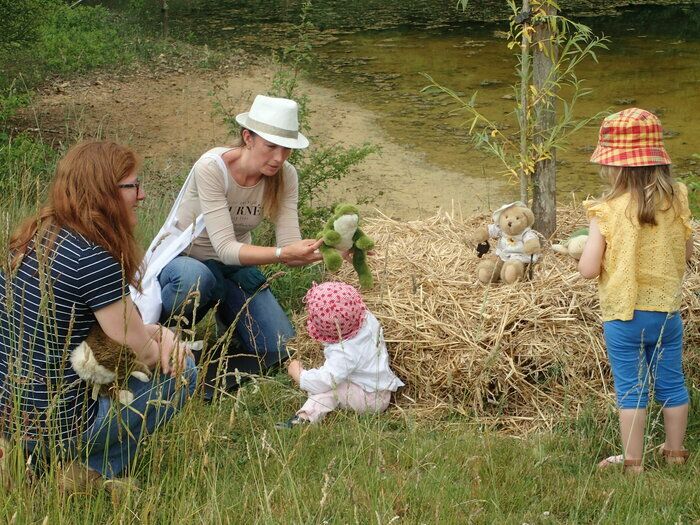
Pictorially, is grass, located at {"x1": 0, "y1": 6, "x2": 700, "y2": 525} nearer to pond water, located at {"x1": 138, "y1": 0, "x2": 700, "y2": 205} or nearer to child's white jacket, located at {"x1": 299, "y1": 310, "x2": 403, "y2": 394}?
child's white jacket, located at {"x1": 299, "y1": 310, "x2": 403, "y2": 394}

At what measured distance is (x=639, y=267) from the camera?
3.21 m

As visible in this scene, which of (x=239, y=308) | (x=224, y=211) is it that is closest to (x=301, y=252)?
(x=224, y=211)

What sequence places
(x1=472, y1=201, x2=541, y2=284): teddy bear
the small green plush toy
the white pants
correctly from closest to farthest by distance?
1. the white pants
2. the small green plush toy
3. (x1=472, y1=201, x2=541, y2=284): teddy bear

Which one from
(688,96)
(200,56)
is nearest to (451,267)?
(688,96)

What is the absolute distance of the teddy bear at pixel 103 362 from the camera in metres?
2.88

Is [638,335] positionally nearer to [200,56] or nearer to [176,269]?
[176,269]

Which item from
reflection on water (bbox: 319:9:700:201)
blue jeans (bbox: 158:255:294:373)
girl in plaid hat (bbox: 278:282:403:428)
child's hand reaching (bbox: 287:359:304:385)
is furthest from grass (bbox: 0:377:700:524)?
reflection on water (bbox: 319:9:700:201)

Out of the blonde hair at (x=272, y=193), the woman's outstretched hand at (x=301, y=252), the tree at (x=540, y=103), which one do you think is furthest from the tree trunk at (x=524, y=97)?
the blonde hair at (x=272, y=193)

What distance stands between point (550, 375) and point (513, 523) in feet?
4.03

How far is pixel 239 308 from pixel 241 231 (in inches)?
15.1

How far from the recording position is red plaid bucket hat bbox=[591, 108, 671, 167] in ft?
10.3

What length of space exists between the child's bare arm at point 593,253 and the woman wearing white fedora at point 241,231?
132cm

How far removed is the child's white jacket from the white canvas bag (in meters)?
0.82

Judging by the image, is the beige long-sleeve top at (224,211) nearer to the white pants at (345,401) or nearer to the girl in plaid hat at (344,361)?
the girl in plaid hat at (344,361)
